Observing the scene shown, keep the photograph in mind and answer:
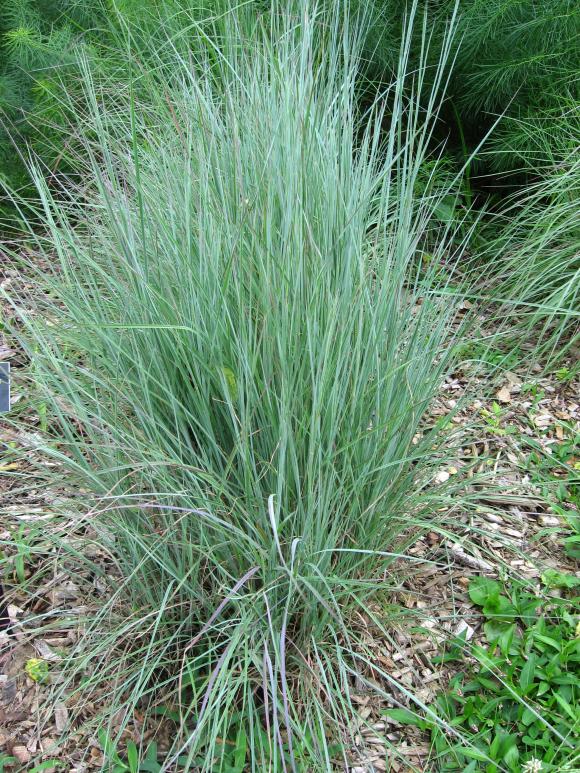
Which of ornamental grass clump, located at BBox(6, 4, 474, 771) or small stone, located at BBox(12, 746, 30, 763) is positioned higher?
ornamental grass clump, located at BBox(6, 4, 474, 771)

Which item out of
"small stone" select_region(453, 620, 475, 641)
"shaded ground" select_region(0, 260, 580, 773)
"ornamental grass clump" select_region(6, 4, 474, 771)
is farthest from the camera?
"small stone" select_region(453, 620, 475, 641)

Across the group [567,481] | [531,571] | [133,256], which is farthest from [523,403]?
[133,256]

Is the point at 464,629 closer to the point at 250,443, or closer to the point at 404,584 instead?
the point at 404,584

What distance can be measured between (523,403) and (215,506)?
1.50 m

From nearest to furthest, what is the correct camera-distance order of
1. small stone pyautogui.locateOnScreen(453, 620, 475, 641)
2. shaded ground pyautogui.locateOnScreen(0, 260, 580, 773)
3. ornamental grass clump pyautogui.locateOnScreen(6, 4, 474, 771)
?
ornamental grass clump pyautogui.locateOnScreen(6, 4, 474, 771), shaded ground pyautogui.locateOnScreen(0, 260, 580, 773), small stone pyautogui.locateOnScreen(453, 620, 475, 641)

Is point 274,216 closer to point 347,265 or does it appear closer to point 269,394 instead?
point 347,265

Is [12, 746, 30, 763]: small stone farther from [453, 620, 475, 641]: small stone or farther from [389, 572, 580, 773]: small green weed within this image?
[453, 620, 475, 641]: small stone

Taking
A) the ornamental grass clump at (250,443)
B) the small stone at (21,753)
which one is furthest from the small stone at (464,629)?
the small stone at (21,753)

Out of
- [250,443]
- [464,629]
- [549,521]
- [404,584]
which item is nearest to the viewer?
[250,443]

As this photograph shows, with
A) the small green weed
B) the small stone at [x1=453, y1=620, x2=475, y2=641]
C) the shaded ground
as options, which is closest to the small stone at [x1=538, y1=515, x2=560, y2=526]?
the shaded ground

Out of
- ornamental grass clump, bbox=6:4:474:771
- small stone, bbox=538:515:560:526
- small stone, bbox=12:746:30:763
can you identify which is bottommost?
small stone, bbox=12:746:30:763

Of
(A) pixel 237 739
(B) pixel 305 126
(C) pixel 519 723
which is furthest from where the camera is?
(B) pixel 305 126

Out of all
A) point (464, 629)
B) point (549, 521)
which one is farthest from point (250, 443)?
point (549, 521)

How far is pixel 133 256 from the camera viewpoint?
74.0 inches
